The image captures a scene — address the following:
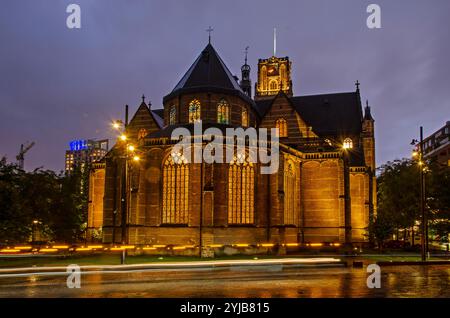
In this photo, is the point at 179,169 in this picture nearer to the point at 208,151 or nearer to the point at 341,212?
the point at 208,151

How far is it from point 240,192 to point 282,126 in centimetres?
1477

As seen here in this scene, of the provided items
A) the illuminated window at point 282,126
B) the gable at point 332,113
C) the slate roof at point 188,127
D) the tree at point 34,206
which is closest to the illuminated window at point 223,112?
the slate roof at point 188,127

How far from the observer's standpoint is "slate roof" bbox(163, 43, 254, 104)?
46594 mm

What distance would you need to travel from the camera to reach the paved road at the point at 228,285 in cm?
1480

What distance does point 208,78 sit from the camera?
47.2 m

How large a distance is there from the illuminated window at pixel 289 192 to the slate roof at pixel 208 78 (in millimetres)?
8898

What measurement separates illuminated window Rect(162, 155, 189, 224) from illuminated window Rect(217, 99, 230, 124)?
7.51m

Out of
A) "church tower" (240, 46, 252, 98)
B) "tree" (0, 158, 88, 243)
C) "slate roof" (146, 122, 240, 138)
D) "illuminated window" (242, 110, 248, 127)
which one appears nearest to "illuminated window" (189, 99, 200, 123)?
"slate roof" (146, 122, 240, 138)

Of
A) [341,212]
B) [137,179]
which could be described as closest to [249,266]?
[137,179]

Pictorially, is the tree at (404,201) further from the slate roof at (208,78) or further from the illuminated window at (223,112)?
the illuminated window at (223,112)

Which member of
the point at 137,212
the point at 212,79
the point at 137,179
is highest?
the point at 212,79

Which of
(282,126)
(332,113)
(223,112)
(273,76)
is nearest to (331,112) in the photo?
(332,113)
